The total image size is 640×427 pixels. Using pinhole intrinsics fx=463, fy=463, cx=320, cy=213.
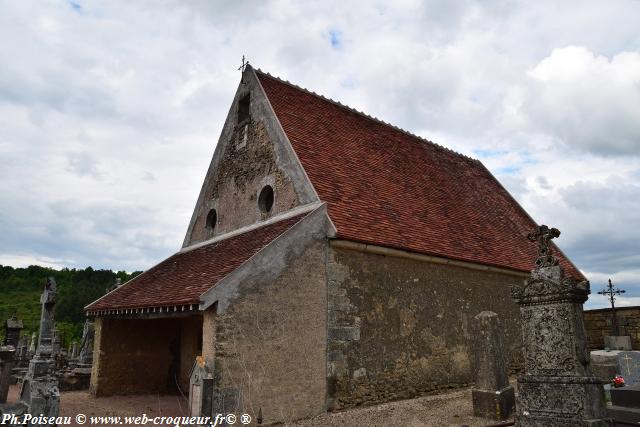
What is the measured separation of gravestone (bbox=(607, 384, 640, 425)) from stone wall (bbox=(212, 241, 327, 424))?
4.85 m

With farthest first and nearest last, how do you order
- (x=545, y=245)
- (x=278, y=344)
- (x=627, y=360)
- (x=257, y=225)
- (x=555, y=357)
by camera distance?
(x=257, y=225) < (x=627, y=360) < (x=278, y=344) < (x=545, y=245) < (x=555, y=357)

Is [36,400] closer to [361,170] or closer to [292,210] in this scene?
[292,210]

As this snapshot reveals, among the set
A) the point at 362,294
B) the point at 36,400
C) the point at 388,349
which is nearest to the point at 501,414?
the point at 388,349

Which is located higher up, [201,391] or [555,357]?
[555,357]

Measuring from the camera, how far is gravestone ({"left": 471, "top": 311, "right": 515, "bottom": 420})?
8711 millimetres

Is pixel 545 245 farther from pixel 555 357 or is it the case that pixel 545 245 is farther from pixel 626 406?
pixel 626 406

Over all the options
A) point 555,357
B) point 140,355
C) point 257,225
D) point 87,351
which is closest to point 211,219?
point 257,225

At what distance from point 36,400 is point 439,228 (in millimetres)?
9618

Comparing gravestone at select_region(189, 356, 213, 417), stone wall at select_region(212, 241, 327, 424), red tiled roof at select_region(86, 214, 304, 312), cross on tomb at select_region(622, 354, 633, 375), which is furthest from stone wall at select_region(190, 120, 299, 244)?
cross on tomb at select_region(622, 354, 633, 375)

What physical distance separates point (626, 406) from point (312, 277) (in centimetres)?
560

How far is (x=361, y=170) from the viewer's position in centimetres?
1259

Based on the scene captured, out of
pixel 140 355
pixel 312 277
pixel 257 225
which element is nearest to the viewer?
pixel 312 277

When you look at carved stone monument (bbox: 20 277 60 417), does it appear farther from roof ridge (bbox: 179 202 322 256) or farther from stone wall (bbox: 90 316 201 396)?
roof ridge (bbox: 179 202 322 256)

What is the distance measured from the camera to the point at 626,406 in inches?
282
